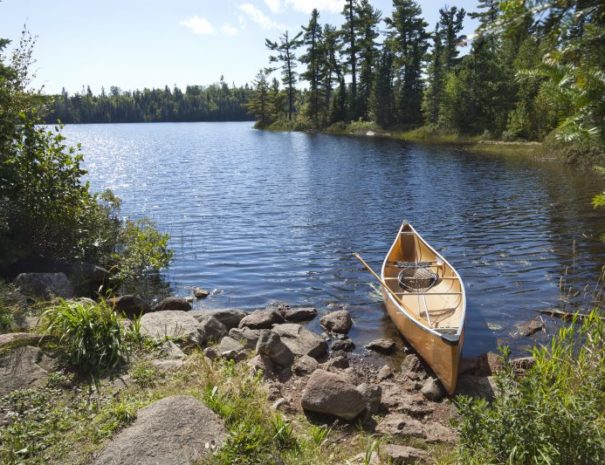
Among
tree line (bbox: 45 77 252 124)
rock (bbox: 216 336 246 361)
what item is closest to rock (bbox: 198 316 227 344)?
rock (bbox: 216 336 246 361)

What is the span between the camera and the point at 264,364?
8492 millimetres

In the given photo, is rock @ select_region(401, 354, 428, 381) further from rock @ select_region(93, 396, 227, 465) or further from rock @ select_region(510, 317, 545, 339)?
rock @ select_region(93, 396, 227, 465)

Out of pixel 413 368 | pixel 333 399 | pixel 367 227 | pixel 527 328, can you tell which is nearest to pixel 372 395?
pixel 333 399

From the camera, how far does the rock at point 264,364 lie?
8273 mm

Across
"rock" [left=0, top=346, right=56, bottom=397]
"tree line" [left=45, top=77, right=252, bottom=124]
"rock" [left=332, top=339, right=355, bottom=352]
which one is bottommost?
"rock" [left=332, top=339, right=355, bottom=352]

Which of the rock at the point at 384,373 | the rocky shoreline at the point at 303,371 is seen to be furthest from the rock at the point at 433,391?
the rock at the point at 384,373

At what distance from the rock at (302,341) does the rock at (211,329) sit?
118 cm

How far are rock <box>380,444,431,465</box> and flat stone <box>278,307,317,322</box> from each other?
6.11 m

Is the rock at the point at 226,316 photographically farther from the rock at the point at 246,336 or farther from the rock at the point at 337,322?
the rock at the point at 337,322

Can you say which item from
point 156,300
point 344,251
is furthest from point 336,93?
point 156,300

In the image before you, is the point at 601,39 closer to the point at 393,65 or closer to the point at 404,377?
the point at 404,377

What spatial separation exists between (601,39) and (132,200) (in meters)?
26.4

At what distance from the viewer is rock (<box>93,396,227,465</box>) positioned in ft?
15.3

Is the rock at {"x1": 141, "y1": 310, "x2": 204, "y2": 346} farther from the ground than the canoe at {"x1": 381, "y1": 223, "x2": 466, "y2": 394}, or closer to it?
farther from the ground
